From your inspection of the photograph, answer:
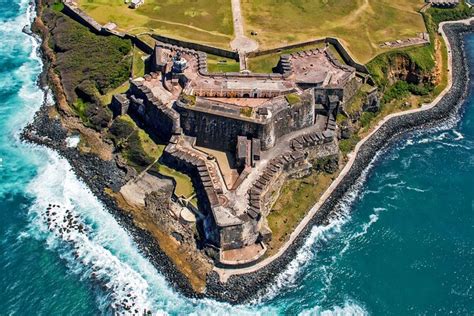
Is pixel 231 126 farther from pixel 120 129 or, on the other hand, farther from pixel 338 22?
pixel 338 22

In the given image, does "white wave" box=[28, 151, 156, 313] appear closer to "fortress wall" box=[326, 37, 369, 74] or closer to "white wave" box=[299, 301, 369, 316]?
"white wave" box=[299, 301, 369, 316]

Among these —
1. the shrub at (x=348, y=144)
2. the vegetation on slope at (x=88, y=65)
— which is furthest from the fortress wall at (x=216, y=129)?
the vegetation on slope at (x=88, y=65)

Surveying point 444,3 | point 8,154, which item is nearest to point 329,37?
point 444,3

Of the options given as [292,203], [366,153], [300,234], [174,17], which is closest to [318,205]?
[292,203]

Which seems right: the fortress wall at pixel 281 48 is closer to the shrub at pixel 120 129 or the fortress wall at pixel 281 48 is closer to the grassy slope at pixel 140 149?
the grassy slope at pixel 140 149

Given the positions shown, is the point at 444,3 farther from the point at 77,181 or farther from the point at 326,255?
the point at 77,181
